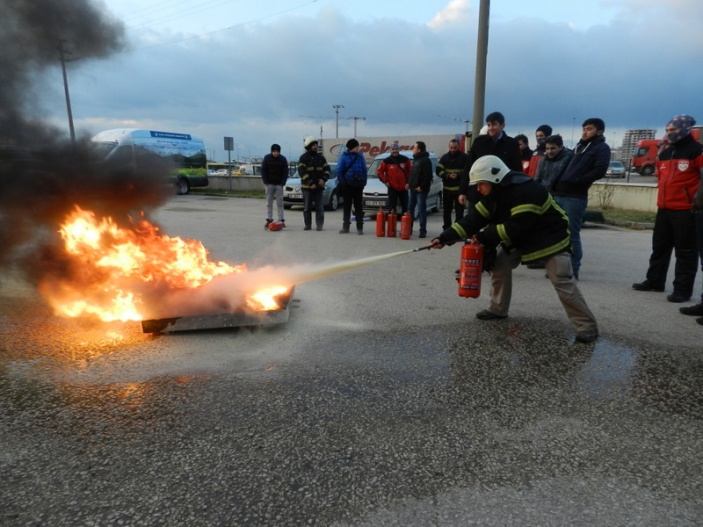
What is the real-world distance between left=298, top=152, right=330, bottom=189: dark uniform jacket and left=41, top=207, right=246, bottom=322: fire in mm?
5577

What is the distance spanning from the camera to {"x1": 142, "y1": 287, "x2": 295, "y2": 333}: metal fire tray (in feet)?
13.4

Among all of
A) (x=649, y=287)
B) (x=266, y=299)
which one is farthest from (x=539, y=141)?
(x=266, y=299)

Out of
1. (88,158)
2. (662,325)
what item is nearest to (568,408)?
(662,325)

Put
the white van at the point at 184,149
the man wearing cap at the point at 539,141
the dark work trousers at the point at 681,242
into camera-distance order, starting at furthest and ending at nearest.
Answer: the white van at the point at 184,149
the man wearing cap at the point at 539,141
the dark work trousers at the point at 681,242

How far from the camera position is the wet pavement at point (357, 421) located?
2.13 metres

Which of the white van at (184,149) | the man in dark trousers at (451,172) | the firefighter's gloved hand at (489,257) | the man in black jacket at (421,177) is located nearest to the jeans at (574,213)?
the firefighter's gloved hand at (489,257)

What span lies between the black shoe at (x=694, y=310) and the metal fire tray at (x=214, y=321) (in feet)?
13.8

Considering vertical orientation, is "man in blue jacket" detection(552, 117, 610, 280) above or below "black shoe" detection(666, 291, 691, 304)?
above

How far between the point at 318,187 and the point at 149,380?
748 centimetres

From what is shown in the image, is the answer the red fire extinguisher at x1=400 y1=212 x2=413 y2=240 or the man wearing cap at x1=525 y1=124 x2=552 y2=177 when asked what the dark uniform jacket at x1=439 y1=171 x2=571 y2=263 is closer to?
the man wearing cap at x1=525 y1=124 x2=552 y2=177

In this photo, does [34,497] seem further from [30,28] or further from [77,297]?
[30,28]

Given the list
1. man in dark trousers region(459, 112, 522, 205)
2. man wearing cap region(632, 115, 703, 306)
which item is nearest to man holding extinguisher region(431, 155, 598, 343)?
man in dark trousers region(459, 112, 522, 205)

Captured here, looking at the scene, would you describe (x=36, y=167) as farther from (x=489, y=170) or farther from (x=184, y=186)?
(x=184, y=186)

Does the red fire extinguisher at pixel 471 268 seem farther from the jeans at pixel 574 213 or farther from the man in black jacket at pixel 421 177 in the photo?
the man in black jacket at pixel 421 177
